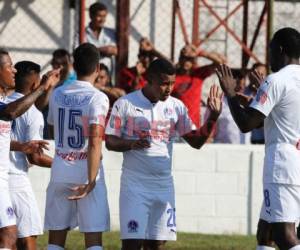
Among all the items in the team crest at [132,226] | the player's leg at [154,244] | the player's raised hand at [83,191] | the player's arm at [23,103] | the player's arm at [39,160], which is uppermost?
the player's arm at [23,103]

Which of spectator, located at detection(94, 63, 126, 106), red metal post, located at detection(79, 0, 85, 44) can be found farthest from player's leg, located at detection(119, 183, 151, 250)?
red metal post, located at detection(79, 0, 85, 44)

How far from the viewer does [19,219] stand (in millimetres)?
10781

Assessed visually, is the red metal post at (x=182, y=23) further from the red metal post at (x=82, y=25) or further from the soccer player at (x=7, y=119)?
the soccer player at (x=7, y=119)

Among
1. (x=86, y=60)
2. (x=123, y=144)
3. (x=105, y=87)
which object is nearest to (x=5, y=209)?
(x=123, y=144)

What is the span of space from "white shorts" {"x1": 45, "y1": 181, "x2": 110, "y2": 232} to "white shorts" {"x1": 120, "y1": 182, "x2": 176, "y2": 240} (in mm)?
359

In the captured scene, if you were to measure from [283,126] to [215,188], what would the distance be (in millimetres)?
5288

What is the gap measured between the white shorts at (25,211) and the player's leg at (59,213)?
0.28m

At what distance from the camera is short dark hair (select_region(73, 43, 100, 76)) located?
10.4 metres

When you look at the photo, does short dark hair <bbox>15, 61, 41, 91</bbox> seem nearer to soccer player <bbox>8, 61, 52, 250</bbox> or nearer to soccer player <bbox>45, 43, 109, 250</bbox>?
soccer player <bbox>8, 61, 52, 250</bbox>

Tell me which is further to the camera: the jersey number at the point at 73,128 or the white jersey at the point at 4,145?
the jersey number at the point at 73,128

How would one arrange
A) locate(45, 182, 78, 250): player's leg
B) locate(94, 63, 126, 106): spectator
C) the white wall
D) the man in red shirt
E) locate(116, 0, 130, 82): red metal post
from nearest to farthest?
locate(45, 182, 78, 250): player's leg
locate(94, 63, 126, 106): spectator
the white wall
the man in red shirt
locate(116, 0, 130, 82): red metal post

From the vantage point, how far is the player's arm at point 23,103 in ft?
31.7

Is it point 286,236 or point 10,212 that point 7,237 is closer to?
point 10,212

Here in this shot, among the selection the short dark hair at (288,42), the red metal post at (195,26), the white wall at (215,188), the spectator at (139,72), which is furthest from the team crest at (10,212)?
the red metal post at (195,26)
